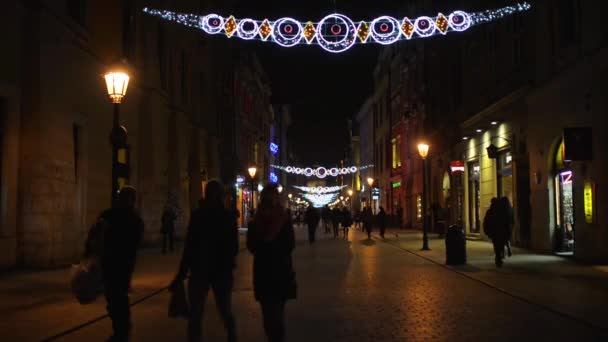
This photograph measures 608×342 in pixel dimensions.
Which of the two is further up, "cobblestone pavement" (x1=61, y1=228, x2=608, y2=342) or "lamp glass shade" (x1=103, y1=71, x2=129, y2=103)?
"lamp glass shade" (x1=103, y1=71, x2=129, y2=103)

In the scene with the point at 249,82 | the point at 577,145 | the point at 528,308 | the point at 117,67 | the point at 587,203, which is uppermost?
the point at 249,82

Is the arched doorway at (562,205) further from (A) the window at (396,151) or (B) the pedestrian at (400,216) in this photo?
(A) the window at (396,151)

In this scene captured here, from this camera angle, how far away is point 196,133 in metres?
37.4

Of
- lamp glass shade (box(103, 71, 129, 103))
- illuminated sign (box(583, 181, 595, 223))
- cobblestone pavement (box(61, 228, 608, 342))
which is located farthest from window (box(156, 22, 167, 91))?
illuminated sign (box(583, 181, 595, 223))

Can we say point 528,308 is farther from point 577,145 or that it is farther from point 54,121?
point 54,121

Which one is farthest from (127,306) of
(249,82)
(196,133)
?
(249,82)

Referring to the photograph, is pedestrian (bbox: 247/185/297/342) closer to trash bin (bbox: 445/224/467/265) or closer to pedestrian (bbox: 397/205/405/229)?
trash bin (bbox: 445/224/467/265)

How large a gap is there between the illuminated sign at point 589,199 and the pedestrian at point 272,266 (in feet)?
44.8

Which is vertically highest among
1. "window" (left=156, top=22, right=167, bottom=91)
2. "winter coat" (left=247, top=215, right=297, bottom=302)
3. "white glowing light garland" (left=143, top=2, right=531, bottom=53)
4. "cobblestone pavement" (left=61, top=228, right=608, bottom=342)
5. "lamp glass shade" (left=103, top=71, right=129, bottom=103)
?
"window" (left=156, top=22, right=167, bottom=91)

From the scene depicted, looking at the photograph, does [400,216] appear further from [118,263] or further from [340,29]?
[118,263]

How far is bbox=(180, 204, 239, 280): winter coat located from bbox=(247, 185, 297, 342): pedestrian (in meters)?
0.52

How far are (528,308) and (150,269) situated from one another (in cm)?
1036

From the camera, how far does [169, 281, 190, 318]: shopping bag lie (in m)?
6.79

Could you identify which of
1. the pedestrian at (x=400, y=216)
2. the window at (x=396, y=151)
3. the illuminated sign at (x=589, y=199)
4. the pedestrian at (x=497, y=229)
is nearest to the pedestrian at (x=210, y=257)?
the pedestrian at (x=497, y=229)
